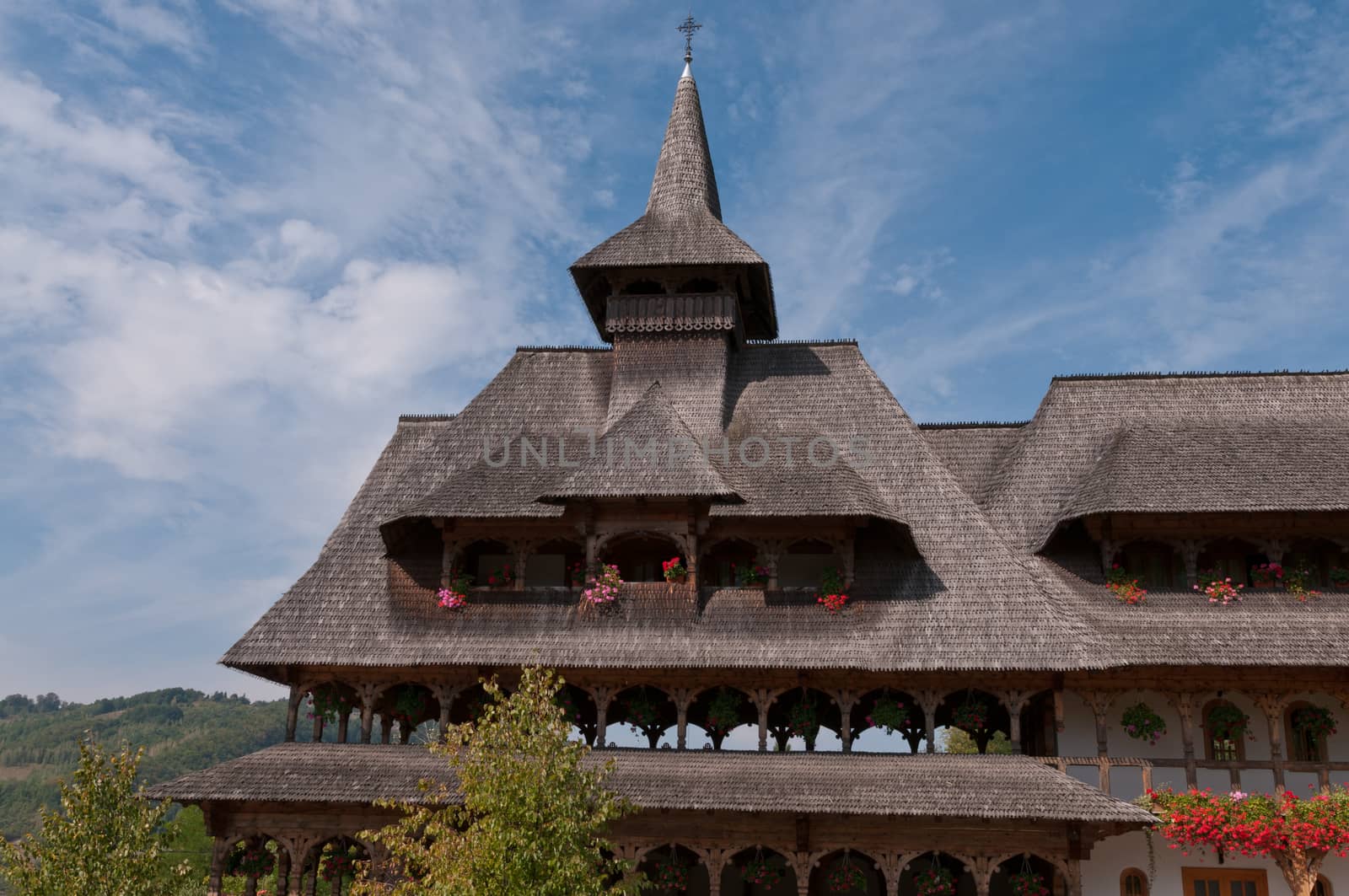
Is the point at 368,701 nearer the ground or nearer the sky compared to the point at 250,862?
nearer the sky

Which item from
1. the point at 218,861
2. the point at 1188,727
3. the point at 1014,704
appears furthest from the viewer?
the point at 1188,727

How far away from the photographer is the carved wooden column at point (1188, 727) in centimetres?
2280

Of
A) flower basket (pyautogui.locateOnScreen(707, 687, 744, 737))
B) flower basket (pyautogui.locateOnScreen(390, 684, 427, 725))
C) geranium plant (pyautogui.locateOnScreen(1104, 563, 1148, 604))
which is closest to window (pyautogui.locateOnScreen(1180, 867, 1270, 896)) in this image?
geranium plant (pyautogui.locateOnScreen(1104, 563, 1148, 604))

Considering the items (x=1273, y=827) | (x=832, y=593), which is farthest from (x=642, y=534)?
(x=1273, y=827)

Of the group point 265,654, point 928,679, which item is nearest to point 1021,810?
point 928,679

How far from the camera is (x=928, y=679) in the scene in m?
22.9

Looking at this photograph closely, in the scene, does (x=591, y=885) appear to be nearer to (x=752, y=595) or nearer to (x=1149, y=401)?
(x=752, y=595)

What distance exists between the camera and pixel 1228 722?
77.0ft

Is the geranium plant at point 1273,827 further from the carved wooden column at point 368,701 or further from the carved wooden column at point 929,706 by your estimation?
the carved wooden column at point 368,701

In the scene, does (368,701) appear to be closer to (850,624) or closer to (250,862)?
(250,862)

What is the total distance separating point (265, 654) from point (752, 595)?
35.7 feet

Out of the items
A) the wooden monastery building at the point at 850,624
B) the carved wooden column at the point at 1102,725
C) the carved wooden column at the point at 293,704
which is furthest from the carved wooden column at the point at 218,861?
the carved wooden column at the point at 1102,725

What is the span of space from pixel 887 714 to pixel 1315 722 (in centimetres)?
948

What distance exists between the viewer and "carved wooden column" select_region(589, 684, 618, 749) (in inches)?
917
